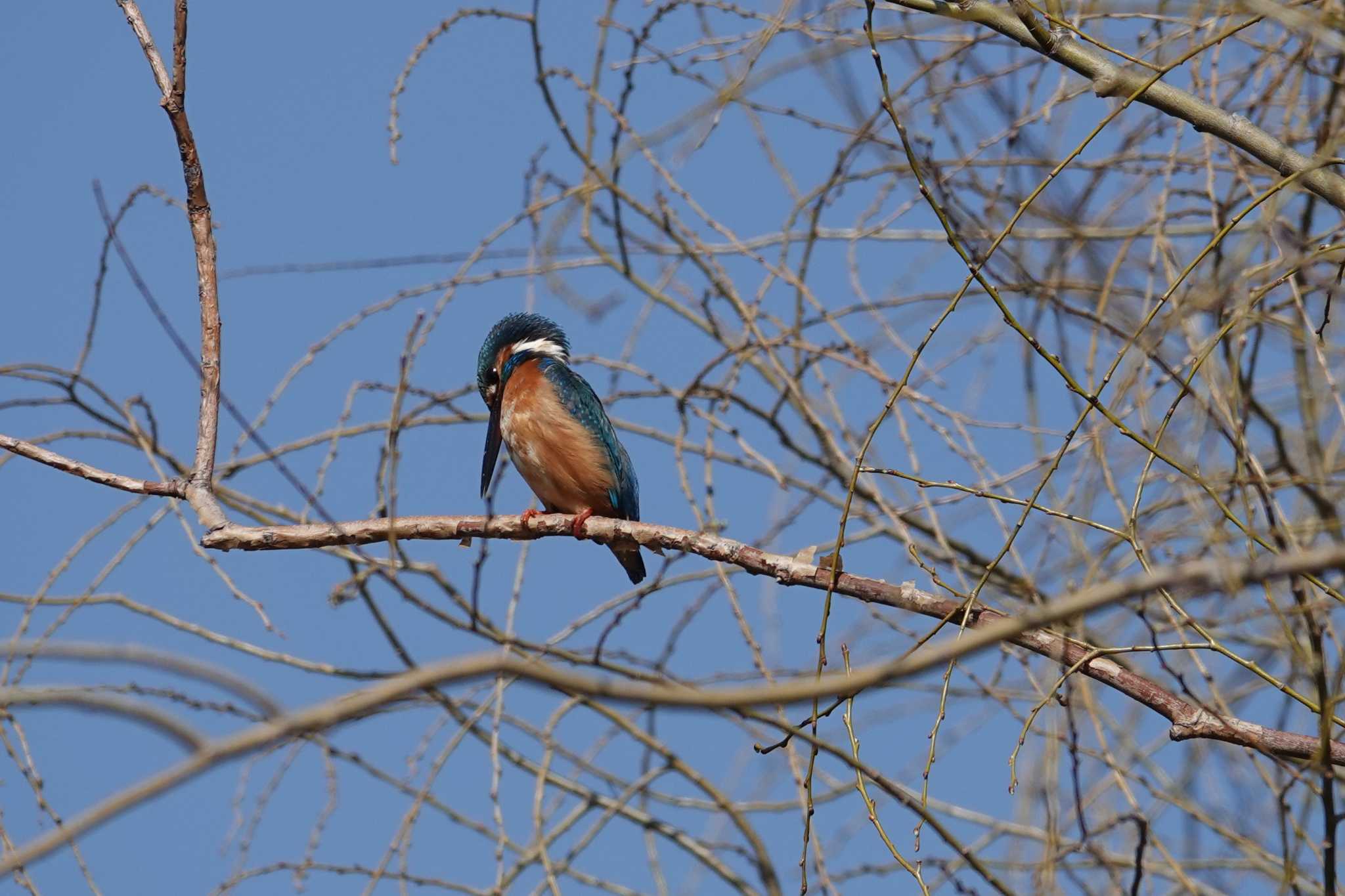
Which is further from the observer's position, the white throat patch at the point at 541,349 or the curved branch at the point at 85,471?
the white throat patch at the point at 541,349

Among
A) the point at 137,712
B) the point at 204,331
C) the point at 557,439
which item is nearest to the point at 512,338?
the point at 557,439

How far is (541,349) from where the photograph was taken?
5.17m

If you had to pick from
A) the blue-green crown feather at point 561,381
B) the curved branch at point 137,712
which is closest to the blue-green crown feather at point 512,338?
the blue-green crown feather at point 561,381

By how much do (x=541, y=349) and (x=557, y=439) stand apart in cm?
76

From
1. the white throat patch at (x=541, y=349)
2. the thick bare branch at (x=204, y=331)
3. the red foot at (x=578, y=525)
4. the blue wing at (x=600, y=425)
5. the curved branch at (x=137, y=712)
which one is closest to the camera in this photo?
the curved branch at (x=137, y=712)

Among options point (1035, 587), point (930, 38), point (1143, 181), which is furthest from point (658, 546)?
point (1143, 181)

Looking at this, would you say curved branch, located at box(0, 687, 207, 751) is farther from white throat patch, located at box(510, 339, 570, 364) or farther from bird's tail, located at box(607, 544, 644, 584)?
white throat patch, located at box(510, 339, 570, 364)

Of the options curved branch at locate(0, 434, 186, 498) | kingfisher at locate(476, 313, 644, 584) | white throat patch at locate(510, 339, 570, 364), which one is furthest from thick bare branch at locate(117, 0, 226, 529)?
white throat patch at locate(510, 339, 570, 364)

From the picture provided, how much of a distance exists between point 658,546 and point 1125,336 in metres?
1.26

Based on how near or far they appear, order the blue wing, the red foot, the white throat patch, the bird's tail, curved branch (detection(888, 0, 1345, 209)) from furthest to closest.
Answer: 1. the white throat patch
2. the blue wing
3. the bird's tail
4. the red foot
5. curved branch (detection(888, 0, 1345, 209))

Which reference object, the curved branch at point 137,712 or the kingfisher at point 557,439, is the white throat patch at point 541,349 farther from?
the curved branch at point 137,712

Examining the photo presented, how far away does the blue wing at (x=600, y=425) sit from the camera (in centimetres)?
464

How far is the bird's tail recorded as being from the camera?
442cm

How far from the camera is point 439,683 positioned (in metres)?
1.10
